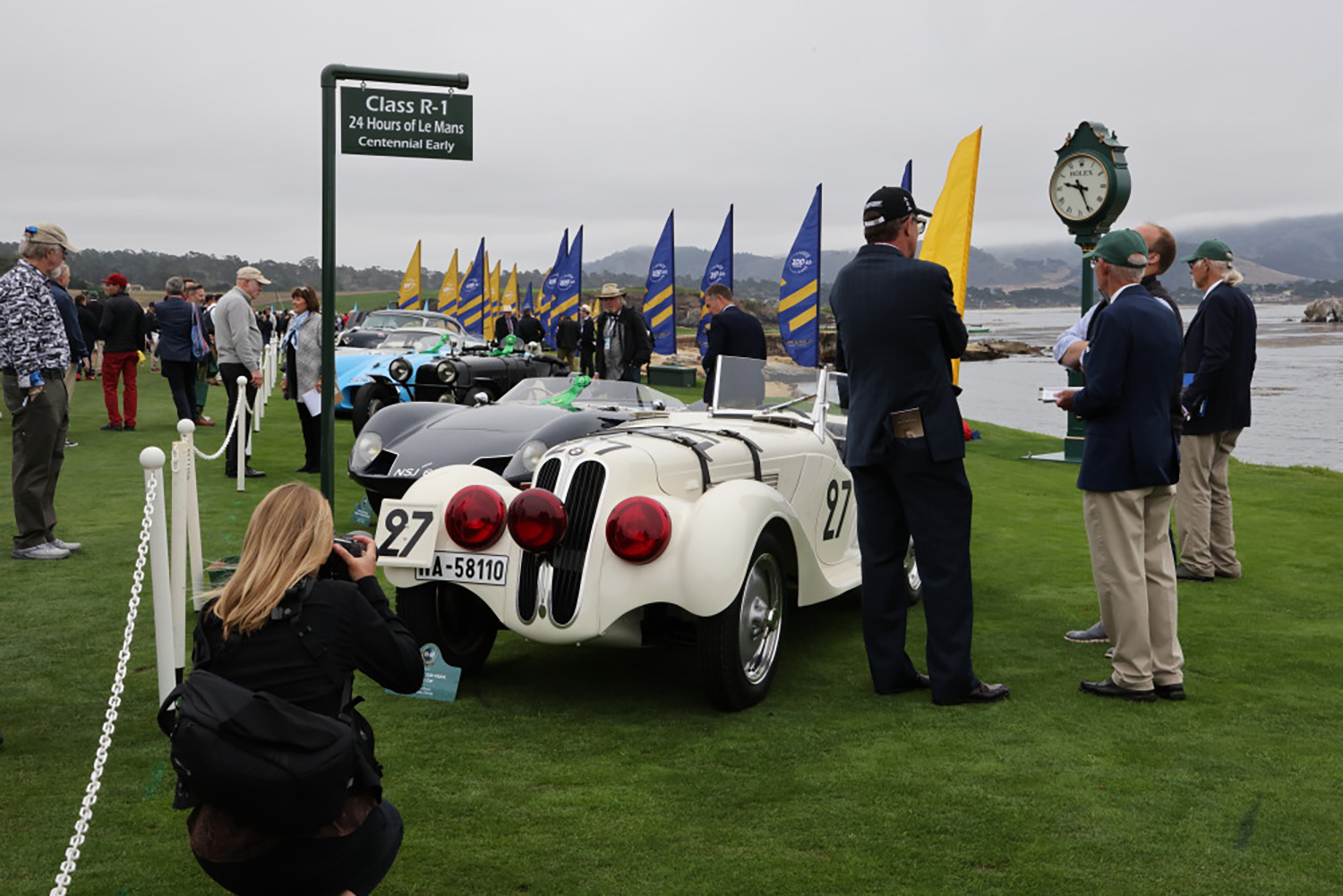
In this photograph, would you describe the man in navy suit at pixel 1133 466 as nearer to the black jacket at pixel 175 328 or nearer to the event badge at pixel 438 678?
the event badge at pixel 438 678

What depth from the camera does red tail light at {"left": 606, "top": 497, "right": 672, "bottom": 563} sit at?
15.4ft

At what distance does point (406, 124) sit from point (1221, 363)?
5134mm

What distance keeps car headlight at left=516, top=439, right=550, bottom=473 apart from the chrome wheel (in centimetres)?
254

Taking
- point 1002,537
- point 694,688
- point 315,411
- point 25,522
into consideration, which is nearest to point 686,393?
point 315,411

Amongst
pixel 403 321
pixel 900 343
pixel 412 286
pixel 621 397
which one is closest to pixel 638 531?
pixel 900 343

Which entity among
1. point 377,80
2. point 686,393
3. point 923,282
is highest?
point 377,80

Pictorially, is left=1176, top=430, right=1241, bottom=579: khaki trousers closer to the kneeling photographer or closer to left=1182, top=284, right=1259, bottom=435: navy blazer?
left=1182, top=284, right=1259, bottom=435: navy blazer

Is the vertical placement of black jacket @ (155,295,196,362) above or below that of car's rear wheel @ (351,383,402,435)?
above

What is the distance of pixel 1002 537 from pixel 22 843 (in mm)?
7298

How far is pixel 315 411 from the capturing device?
1119cm

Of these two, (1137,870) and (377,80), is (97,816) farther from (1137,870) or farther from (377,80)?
(377,80)

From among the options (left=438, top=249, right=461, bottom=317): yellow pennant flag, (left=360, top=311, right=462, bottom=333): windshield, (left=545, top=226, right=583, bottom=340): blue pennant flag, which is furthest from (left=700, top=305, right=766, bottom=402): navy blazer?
(left=438, top=249, right=461, bottom=317): yellow pennant flag

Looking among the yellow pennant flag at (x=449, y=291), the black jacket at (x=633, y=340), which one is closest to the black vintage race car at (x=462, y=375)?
the black jacket at (x=633, y=340)

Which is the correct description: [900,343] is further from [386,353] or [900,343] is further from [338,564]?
[386,353]
